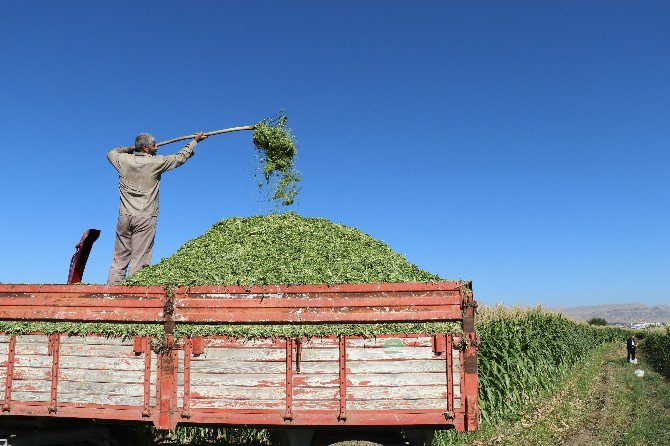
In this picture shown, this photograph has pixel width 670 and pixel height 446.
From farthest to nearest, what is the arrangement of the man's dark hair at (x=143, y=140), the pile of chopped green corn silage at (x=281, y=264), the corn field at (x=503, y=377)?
the corn field at (x=503, y=377)
the man's dark hair at (x=143, y=140)
the pile of chopped green corn silage at (x=281, y=264)

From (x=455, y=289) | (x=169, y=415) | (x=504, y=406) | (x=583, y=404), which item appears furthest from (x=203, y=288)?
(x=583, y=404)

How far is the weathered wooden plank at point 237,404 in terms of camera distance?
5148 millimetres

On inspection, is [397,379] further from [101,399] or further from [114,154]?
[114,154]

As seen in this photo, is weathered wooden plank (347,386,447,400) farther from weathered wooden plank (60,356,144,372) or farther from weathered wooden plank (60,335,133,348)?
weathered wooden plank (60,335,133,348)

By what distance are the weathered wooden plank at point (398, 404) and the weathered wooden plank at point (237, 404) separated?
28.7 inches

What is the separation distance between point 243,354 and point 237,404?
496 mm

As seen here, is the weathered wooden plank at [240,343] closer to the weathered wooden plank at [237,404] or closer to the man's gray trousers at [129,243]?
the weathered wooden plank at [237,404]

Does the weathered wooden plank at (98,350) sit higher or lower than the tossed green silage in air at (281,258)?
lower

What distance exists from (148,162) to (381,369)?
550cm

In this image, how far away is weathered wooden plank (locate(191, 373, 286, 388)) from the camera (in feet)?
16.9

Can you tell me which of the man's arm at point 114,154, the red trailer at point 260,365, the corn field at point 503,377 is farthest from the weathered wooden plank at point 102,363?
the corn field at point 503,377

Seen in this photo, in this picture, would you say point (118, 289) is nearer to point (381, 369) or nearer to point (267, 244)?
point (267, 244)

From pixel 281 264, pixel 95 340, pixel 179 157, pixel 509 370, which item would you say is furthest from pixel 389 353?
pixel 509 370

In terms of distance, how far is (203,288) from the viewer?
5.44 metres
